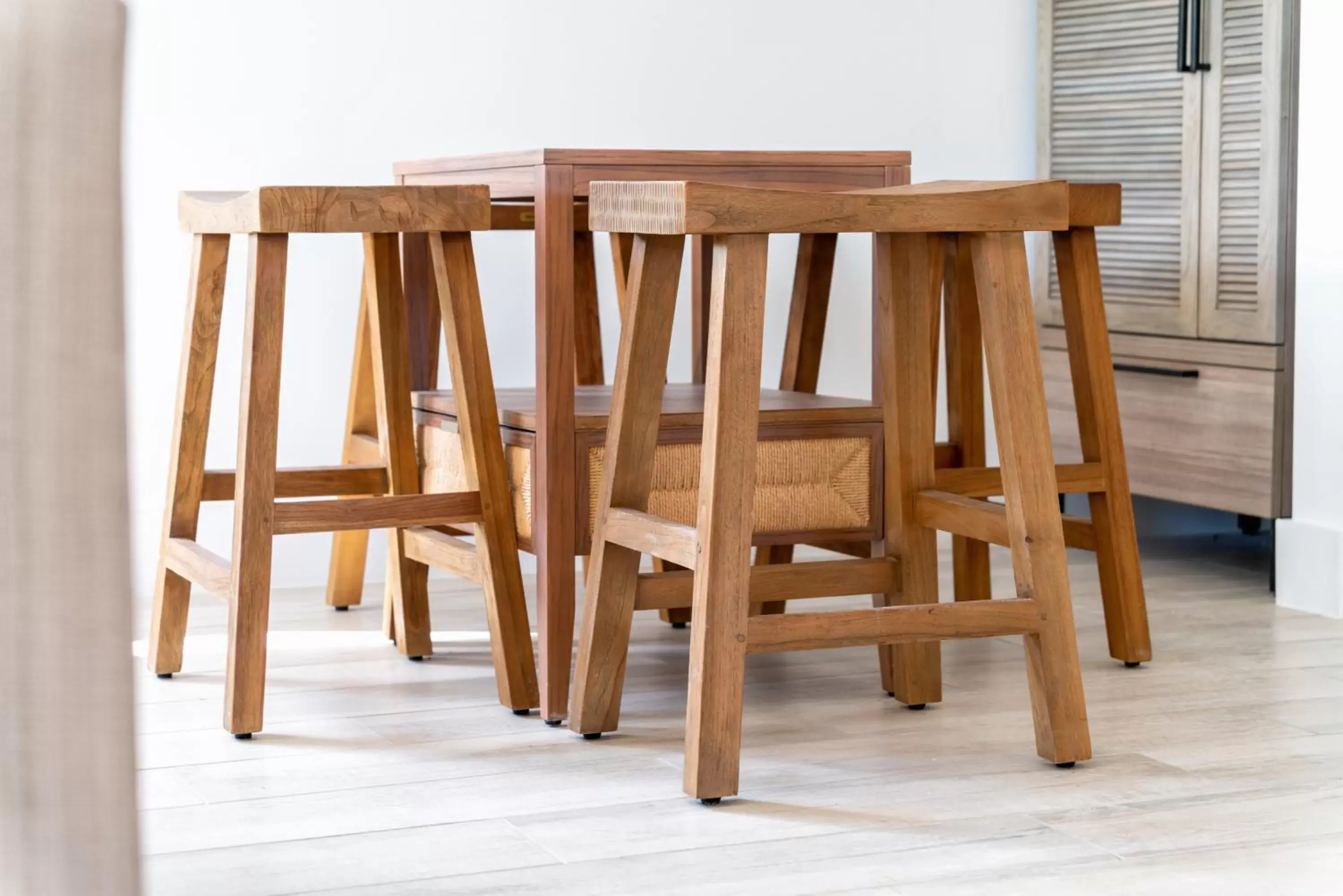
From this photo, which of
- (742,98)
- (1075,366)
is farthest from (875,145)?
(1075,366)

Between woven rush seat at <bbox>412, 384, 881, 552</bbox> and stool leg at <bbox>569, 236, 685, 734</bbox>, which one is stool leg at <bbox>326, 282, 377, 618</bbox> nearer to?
woven rush seat at <bbox>412, 384, 881, 552</bbox>

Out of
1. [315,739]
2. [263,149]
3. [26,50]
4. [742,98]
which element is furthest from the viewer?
[742,98]

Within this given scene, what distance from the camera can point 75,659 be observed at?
0.85 metres

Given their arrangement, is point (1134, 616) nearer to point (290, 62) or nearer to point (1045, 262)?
point (1045, 262)

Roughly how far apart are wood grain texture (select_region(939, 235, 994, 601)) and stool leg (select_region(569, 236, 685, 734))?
2.39 feet

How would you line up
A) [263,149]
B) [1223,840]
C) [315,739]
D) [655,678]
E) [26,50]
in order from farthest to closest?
[263,149] < [655,678] < [315,739] < [1223,840] < [26,50]

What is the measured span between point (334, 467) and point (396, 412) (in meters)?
0.17

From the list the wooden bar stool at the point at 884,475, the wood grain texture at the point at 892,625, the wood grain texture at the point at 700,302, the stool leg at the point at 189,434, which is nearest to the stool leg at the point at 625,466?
the wooden bar stool at the point at 884,475

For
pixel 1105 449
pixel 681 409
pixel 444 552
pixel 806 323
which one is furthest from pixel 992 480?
pixel 444 552

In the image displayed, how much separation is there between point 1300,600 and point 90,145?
2.39 meters

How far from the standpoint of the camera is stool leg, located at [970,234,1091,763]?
1.82m

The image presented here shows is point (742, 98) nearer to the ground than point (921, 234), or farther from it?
farther from it

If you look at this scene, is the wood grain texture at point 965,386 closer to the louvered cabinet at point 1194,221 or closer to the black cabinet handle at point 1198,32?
the louvered cabinet at point 1194,221

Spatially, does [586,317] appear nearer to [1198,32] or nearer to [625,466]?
[625,466]
